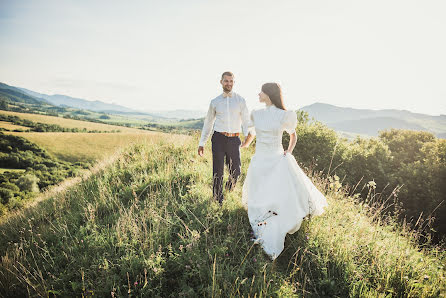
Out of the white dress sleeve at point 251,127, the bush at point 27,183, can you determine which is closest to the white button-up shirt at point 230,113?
the white dress sleeve at point 251,127

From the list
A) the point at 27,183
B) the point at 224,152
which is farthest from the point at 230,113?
the point at 27,183

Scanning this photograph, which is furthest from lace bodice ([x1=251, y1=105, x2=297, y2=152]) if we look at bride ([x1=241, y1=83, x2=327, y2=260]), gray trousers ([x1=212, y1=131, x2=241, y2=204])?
gray trousers ([x1=212, y1=131, x2=241, y2=204])

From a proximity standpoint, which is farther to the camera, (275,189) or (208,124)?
(208,124)

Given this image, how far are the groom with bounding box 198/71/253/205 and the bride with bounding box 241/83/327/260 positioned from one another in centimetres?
66

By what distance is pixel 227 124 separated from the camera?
15.0 feet

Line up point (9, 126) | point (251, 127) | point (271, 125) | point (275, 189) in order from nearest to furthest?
point (275, 189)
point (271, 125)
point (251, 127)
point (9, 126)

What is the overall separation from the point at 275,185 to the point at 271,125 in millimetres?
1074

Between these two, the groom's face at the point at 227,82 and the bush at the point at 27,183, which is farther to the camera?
the bush at the point at 27,183

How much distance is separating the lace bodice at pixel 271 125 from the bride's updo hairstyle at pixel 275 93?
3.7 inches

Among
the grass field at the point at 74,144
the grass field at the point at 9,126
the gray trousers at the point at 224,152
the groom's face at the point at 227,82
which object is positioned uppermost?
the groom's face at the point at 227,82

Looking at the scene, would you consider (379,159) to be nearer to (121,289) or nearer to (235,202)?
(235,202)

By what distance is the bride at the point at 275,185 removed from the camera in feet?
11.2

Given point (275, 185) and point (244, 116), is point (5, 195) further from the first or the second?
point (275, 185)

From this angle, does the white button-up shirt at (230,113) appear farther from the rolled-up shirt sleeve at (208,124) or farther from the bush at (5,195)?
the bush at (5,195)
